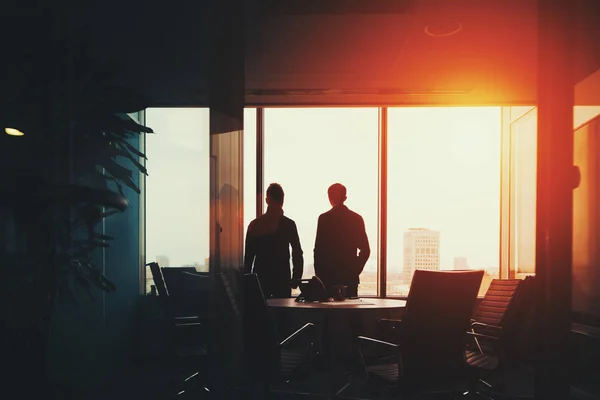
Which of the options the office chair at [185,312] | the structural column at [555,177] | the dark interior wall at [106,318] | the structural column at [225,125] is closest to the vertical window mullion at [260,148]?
the dark interior wall at [106,318]

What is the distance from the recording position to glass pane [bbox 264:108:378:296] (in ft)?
20.6

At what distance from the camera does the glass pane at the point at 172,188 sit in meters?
5.23

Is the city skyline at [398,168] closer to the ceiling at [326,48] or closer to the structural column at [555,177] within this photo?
the ceiling at [326,48]

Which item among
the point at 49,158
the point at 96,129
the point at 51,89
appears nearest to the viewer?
the point at 49,158

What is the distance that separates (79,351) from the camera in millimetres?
4039

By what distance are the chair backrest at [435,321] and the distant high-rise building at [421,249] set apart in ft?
11.6

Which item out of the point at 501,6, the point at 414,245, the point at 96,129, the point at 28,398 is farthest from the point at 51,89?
the point at 414,245

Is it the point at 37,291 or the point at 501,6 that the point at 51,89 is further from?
the point at 501,6

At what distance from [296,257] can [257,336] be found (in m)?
1.76

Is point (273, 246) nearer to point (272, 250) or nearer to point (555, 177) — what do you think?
point (272, 250)

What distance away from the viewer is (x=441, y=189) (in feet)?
20.7

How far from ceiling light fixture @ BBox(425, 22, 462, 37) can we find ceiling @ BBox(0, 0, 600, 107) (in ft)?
0.05

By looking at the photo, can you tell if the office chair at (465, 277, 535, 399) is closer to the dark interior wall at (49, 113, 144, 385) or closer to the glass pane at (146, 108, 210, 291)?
the glass pane at (146, 108, 210, 291)

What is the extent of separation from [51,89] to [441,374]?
255cm
